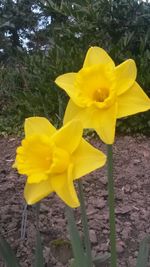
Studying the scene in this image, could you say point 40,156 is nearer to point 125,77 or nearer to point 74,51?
point 125,77

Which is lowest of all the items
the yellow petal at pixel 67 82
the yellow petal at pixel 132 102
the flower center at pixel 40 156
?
the flower center at pixel 40 156

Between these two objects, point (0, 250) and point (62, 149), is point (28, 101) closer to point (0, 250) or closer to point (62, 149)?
point (0, 250)

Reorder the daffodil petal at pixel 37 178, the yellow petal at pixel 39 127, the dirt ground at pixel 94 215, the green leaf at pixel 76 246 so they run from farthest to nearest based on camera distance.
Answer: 1. the dirt ground at pixel 94 215
2. the green leaf at pixel 76 246
3. the yellow petal at pixel 39 127
4. the daffodil petal at pixel 37 178

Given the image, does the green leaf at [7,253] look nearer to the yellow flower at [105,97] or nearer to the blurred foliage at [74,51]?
the yellow flower at [105,97]

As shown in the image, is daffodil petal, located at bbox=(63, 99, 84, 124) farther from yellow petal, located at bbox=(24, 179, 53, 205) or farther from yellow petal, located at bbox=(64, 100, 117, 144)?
yellow petal, located at bbox=(24, 179, 53, 205)

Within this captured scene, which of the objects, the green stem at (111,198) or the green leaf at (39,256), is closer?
the green stem at (111,198)

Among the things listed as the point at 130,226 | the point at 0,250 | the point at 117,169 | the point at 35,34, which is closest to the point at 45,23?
the point at 35,34

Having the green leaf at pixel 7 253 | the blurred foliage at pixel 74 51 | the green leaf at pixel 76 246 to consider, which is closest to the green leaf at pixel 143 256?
the green leaf at pixel 76 246

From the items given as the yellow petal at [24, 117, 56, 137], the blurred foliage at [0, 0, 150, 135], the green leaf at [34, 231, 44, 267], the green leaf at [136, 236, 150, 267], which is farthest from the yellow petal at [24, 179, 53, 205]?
the blurred foliage at [0, 0, 150, 135]

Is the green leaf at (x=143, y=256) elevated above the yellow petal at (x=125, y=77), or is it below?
below
